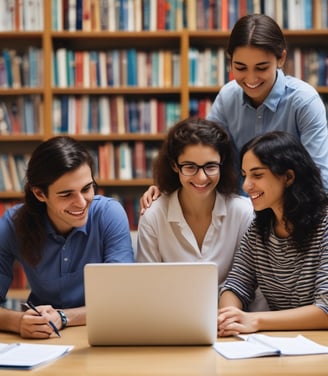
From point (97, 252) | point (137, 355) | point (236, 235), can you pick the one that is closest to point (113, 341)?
point (137, 355)

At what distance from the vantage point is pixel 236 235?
240 centimetres

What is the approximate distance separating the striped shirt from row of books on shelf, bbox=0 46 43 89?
2.29m

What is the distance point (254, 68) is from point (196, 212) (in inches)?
21.9

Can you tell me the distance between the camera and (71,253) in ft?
7.46

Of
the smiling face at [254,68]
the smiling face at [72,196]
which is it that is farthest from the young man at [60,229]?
the smiling face at [254,68]

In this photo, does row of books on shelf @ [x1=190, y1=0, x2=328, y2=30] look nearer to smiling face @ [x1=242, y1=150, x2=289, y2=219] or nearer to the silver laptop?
smiling face @ [x1=242, y1=150, x2=289, y2=219]

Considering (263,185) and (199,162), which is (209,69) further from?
(263,185)

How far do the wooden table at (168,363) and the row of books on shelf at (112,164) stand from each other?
2418mm

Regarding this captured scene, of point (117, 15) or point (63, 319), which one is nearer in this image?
point (63, 319)

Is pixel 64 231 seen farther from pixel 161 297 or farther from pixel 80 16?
pixel 80 16

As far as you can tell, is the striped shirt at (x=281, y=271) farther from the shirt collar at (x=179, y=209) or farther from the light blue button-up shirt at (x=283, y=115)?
the light blue button-up shirt at (x=283, y=115)

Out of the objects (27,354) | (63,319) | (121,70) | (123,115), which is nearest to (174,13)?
(121,70)

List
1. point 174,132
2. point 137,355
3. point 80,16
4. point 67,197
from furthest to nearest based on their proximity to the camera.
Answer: point 80,16, point 174,132, point 67,197, point 137,355

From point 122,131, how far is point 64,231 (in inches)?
73.9
